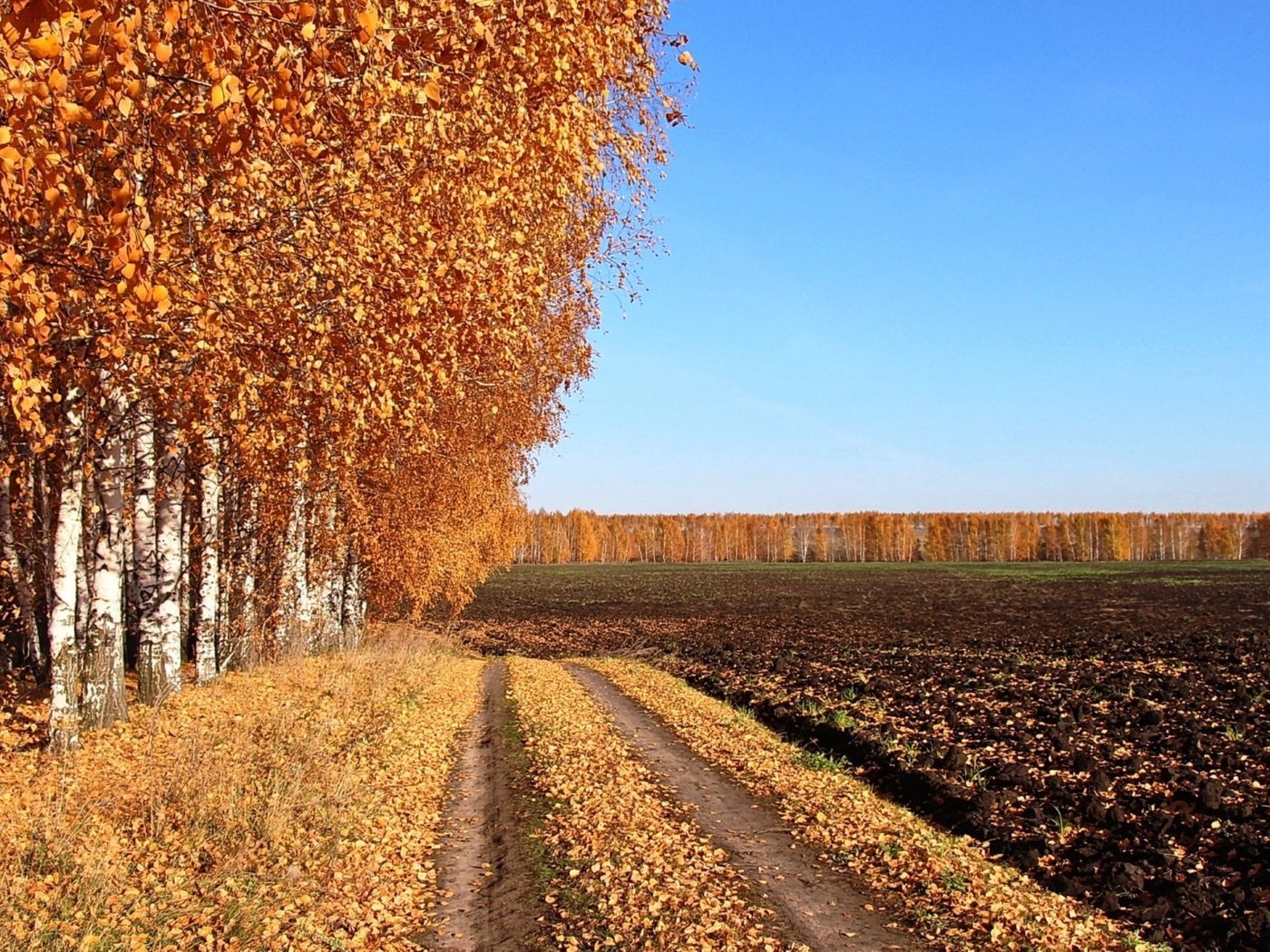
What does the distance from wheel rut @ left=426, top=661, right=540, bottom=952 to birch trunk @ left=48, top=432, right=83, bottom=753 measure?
501 cm

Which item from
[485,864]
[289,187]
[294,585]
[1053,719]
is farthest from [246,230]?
[1053,719]

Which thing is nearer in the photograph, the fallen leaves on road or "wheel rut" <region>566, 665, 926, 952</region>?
the fallen leaves on road

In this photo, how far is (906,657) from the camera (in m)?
27.6

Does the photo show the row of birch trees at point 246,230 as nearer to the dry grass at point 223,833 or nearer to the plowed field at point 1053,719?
the dry grass at point 223,833

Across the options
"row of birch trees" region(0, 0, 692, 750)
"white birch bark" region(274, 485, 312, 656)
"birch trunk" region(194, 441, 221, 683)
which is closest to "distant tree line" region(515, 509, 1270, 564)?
"white birch bark" region(274, 485, 312, 656)

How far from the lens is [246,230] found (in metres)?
7.52

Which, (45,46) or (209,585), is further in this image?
(209,585)

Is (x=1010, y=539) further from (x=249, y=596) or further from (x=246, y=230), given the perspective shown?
(x=246, y=230)

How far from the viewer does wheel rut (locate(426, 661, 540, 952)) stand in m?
7.36

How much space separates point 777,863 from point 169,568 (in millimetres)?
10270

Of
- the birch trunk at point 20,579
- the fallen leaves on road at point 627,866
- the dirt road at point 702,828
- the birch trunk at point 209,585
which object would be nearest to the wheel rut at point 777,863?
the dirt road at point 702,828

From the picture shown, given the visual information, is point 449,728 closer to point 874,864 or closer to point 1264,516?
point 874,864

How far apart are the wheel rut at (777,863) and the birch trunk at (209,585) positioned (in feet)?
26.8

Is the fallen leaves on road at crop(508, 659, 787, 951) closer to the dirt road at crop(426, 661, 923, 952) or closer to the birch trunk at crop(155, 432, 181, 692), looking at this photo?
the dirt road at crop(426, 661, 923, 952)
